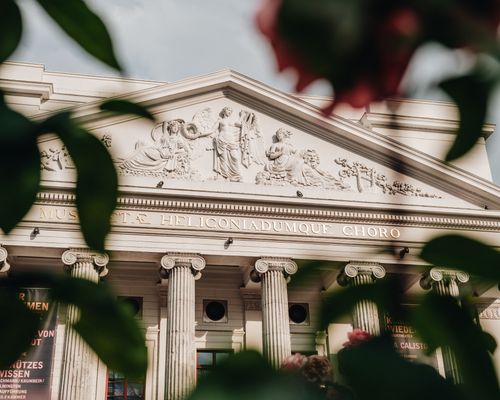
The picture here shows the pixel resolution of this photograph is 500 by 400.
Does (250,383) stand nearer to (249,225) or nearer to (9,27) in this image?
(9,27)

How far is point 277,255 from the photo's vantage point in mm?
22703

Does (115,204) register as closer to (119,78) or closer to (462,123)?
(119,78)

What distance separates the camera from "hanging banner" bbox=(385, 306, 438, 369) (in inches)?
32.5

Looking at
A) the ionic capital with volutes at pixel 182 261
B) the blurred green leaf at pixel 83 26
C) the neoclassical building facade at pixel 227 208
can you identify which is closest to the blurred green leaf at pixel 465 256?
the blurred green leaf at pixel 83 26

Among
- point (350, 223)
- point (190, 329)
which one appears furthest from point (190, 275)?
point (350, 223)

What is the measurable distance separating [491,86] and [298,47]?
0.24m

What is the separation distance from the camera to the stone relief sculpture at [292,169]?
24.5 meters

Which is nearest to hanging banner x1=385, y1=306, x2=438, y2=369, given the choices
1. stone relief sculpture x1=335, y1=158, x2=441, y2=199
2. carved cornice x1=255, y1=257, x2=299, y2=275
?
carved cornice x1=255, y1=257, x2=299, y2=275

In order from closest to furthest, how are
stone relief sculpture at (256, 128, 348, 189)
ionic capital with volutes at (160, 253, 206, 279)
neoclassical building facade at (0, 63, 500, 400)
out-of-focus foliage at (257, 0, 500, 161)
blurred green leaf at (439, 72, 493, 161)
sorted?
out-of-focus foliage at (257, 0, 500, 161) → blurred green leaf at (439, 72, 493, 161) → neoclassical building facade at (0, 63, 500, 400) → ionic capital with volutes at (160, 253, 206, 279) → stone relief sculpture at (256, 128, 348, 189)

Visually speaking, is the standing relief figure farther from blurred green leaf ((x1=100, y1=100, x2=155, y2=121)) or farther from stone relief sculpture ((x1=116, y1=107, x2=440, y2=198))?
blurred green leaf ((x1=100, y1=100, x2=155, y2=121))

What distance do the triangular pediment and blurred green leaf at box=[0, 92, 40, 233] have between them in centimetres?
2196

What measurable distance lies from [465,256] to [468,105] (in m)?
0.19

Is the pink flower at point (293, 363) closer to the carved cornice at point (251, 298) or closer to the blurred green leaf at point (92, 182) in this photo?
the blurred green leaf at point (92, 182)

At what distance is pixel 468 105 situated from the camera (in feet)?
2.80
